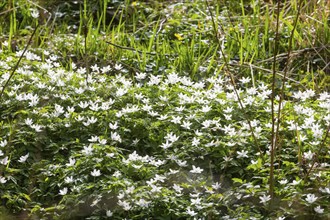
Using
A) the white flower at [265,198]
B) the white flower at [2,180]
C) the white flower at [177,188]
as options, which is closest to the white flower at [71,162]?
the white flower at [2,180]

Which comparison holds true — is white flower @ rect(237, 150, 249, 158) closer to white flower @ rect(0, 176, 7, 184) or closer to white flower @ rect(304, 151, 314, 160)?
white flower @ rect(304, 151, 314, 160)

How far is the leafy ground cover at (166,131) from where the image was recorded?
3184 millimetres

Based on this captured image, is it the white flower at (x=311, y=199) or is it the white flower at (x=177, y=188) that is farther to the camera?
the white flower at (x=177, y=188)

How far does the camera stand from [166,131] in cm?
385

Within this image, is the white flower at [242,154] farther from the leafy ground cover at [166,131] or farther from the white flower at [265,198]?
the white flower at [265,198]

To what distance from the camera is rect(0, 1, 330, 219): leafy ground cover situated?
10.4ft

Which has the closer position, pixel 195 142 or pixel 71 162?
pixel 71 162

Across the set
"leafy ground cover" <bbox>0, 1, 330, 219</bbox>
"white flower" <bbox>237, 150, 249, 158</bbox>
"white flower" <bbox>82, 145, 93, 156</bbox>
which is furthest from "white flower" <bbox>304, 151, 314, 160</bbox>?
"white flower" <bbox>82, 145, 93, 156</bbox>

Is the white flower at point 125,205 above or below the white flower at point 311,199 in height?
below

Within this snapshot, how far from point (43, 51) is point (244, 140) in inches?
93.4

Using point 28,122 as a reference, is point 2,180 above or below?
below

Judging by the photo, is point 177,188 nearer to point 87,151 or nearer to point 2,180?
point 87,151

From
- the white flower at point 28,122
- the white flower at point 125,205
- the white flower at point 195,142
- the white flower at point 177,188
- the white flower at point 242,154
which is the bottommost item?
the white flower at point 125,205

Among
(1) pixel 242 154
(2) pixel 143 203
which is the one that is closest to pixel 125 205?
(2) pixel 143 203
